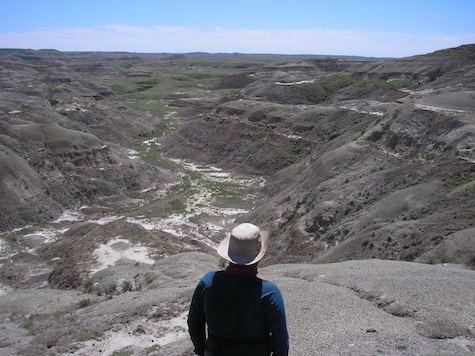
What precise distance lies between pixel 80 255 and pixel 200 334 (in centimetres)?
2468

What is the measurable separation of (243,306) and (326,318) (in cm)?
613

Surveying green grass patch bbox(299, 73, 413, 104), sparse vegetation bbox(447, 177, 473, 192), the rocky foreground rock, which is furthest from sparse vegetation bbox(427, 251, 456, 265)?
green grass patch bbox(299, 73, 413, 104)

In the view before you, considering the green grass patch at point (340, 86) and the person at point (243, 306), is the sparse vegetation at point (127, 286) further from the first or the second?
the green grass patch at point (340, 86)

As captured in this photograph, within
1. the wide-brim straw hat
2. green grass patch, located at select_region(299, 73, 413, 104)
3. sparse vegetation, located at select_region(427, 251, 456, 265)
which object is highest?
the wide-brim straw hat

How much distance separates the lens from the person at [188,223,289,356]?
5.34 metres

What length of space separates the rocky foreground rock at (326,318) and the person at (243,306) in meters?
4.31

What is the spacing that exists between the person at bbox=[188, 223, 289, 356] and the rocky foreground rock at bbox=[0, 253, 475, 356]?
14.2ft

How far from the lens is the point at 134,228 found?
32719 millimetres

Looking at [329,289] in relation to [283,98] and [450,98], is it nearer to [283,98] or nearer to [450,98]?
[450,98]

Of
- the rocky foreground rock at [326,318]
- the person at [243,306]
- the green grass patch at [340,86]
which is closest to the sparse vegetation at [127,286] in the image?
the rocky foreground rock at [326,318]

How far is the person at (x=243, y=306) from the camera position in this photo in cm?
534

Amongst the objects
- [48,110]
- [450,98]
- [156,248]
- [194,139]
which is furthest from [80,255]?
[48,110]

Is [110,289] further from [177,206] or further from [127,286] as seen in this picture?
[177,206]

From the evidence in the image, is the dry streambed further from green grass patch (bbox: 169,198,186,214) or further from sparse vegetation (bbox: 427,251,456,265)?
sparse vegetation (bbox: 427,251,456,265)
